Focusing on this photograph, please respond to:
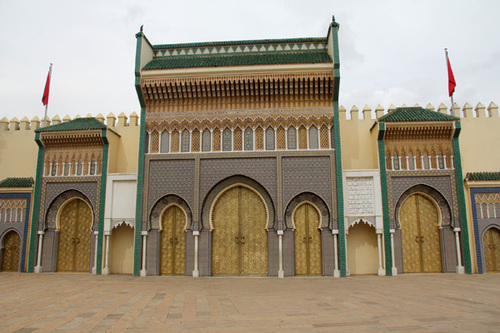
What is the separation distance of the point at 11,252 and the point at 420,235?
14.6m

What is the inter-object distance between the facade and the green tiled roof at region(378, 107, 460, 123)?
0.19 feet

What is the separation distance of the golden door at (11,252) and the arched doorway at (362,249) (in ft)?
39.3

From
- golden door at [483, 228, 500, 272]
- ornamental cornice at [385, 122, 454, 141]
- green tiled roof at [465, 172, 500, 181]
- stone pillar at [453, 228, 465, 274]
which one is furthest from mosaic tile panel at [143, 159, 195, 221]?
golden door at [483, 228, 500, 272]

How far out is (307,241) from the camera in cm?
1259

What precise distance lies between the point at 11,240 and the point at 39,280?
4.23 m

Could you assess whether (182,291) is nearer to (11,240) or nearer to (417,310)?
(417,310)

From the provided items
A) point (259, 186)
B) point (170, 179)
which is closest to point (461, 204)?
point (259, 186)

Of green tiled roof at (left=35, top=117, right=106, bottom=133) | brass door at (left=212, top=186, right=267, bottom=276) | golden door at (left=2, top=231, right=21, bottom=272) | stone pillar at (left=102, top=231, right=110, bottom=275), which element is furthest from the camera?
golden door at (left=2, top=231, right=21, bottom=272)

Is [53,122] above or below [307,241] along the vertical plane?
above

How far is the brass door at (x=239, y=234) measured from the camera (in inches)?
496

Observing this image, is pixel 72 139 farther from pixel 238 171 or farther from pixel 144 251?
pixel 238 171

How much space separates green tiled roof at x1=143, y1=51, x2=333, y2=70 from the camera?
13359mm

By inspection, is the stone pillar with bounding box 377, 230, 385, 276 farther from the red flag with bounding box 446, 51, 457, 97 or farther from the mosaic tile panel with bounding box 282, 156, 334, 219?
the red flag with bounding box 446, 51, 457, 97

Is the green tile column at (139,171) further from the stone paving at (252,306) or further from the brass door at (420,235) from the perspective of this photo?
the brass door at (420,235)
